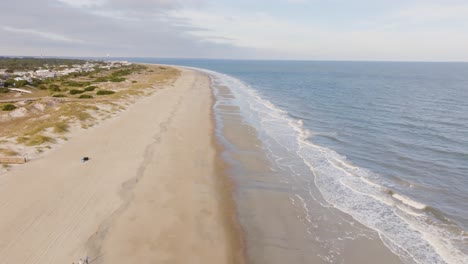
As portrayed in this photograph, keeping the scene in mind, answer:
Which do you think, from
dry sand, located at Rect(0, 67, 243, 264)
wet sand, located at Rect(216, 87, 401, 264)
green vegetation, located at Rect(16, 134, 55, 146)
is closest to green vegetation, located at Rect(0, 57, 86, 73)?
green vegetation, located at Rect(16, 134, 55, 146)

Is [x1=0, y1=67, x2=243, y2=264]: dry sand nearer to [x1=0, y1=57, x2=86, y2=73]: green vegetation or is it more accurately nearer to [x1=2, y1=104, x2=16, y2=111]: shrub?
[x1=2, y1=104, x2=16, y2=111]: shrub

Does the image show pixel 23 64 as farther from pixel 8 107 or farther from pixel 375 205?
pixel 375 205

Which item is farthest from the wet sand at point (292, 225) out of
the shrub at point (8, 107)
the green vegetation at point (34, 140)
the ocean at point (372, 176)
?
the shrub at point (8, 107)

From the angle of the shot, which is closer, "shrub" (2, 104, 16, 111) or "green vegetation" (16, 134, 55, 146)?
"green vegetation" (16, 134, 55, 146)

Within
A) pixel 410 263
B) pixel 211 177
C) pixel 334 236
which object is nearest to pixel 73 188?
pixel 211 177

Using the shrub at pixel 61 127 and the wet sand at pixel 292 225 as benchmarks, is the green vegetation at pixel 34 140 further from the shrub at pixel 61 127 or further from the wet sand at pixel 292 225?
the wet sand at pixel 292 225

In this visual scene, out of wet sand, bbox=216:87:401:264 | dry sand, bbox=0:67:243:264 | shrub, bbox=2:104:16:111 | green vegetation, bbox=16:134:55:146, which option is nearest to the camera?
dry sand, bbox=0:67:243:264

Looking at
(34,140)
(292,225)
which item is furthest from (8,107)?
(292,225)
